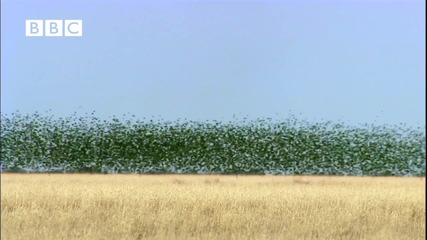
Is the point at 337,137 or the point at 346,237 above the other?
the point at 337,137

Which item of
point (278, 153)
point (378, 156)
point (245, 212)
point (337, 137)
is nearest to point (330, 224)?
point (245, 212)

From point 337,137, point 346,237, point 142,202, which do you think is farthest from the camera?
point 337,137

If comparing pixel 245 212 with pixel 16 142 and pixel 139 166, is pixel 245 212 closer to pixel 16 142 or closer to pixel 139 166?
pixel 16 142

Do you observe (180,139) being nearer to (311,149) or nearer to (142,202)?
(311,149)

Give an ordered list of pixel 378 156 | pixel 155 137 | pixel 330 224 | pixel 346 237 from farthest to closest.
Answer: pixel 155 137 → pixel 378 156 → pixel 330 224 → pixel 346 237

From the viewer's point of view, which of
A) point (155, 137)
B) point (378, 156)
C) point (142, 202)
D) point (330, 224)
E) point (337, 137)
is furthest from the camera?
point (155, 137)

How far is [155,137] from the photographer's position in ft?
101

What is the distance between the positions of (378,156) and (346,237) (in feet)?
46.3

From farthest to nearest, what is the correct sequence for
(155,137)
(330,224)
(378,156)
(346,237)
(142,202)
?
(155,137) → (378,156) → (142,202) → (330,224) → (346,237)

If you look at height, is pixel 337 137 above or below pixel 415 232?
above

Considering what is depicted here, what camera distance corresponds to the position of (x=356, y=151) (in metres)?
25.6

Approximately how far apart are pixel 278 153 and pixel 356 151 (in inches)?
159

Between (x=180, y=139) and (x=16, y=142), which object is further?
(x=180, y=139)

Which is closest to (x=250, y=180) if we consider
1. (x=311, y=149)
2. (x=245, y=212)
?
(x=311, y=149)
